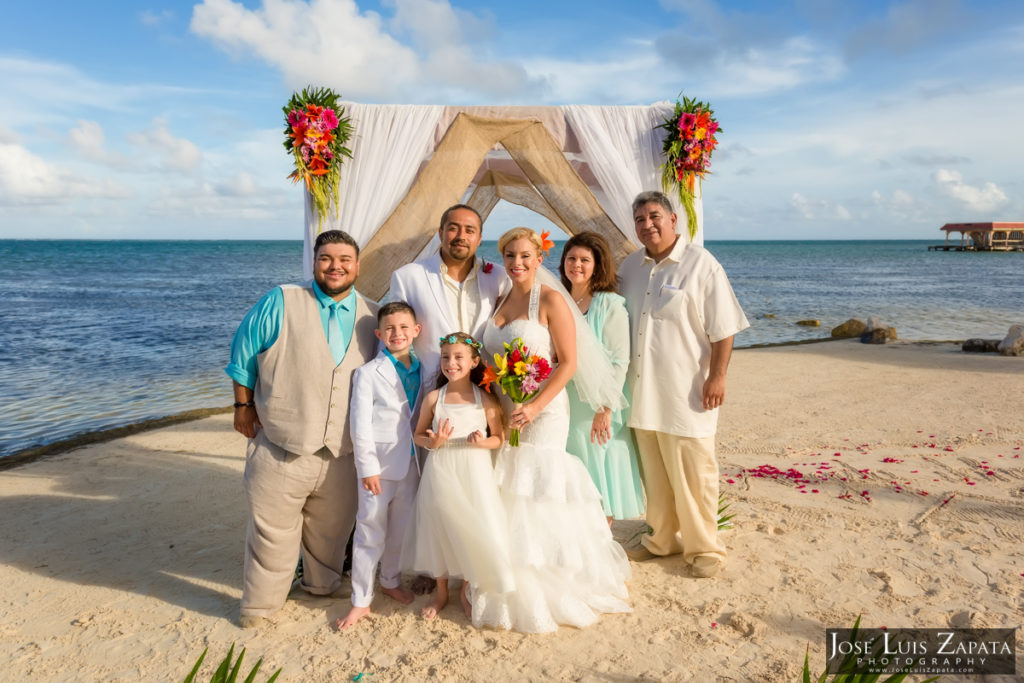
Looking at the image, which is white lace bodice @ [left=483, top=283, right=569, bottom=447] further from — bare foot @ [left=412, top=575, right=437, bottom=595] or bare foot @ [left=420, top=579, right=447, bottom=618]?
bare foot @ [left=412, top=575, right=437, bottom=595]

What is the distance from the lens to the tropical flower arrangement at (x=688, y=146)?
4910 mm

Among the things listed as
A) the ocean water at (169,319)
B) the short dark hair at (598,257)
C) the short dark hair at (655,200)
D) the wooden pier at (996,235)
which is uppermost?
the wooden pier at (996,235)

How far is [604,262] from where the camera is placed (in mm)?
4266

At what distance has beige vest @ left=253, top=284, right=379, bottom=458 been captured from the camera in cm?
371

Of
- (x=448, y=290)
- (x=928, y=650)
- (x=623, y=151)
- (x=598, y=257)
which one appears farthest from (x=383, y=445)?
(x=928, y=650)

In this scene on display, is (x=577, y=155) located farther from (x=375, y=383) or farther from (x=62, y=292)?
(x=62, y=292)

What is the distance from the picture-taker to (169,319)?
69.8 feet

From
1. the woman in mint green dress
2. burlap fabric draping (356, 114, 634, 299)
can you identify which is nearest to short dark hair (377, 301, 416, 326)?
the woman in mint green dress

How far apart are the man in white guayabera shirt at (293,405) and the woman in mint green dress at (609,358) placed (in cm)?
135

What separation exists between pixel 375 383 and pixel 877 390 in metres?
9.11

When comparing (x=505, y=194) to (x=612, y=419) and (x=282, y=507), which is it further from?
(x=282, y=507)

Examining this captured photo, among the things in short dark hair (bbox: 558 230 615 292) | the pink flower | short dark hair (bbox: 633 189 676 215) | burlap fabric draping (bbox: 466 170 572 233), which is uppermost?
the pink flower

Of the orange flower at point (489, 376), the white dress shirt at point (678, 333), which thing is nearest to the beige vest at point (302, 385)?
the orange flower at point (489, 376)
